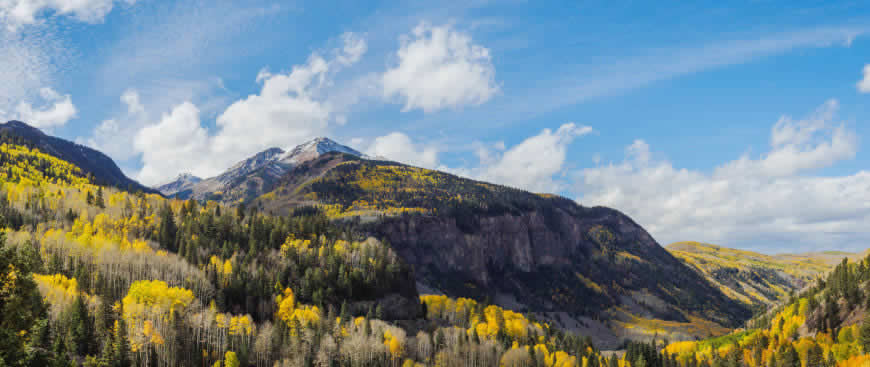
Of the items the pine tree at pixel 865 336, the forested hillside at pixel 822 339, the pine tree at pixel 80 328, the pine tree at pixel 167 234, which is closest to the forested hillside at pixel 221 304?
the pine tree at pixel 80 328

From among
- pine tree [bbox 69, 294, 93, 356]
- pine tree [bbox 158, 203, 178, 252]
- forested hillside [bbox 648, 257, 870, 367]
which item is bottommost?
forested hillside [bbox 648, 257, 870, 367]

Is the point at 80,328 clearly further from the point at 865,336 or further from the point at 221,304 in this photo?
the point at 865,336

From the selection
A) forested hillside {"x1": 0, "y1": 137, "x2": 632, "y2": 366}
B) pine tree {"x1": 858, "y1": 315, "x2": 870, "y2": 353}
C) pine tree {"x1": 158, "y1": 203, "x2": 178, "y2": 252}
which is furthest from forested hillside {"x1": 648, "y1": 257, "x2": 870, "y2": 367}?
pine tree {"x1": 158, "y1": 203, "x2": 178, "y2": 252}

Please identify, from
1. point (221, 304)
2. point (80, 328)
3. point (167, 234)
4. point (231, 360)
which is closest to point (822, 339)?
point (231, 360)

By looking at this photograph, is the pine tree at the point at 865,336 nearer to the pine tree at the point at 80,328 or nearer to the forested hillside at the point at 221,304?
the forested hillside at the point at 221,304

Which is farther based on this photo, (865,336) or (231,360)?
(865,336)

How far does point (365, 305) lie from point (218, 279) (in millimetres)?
52665

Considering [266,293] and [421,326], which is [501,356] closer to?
[421,326]

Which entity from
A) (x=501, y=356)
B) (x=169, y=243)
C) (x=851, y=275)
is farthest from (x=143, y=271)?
(x=851, y=275)

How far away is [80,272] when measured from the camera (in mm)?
130250

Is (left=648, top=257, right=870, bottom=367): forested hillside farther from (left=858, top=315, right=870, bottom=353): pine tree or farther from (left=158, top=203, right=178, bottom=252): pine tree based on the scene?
(left=158, top=203, right=178, bottom=252): pine tree

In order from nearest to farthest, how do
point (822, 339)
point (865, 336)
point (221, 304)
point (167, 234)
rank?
point (865, 336)
point (221, 304)
point (822, 339)
point (167, 234)

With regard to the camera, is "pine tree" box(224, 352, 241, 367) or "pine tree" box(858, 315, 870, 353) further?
"pine tree" box(858, 315, 870, 353)

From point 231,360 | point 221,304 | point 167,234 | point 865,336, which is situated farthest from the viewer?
point 167,234
